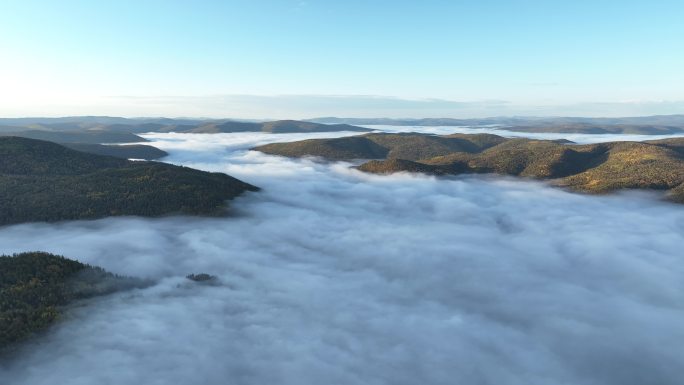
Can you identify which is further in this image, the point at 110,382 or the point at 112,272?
the point at 112,272

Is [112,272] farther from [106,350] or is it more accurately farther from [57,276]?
[106,350]

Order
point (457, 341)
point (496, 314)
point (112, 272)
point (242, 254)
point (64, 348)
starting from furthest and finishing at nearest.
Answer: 1. point (242, 254)
2. point (112, 272)
3. point (496, 314)
4. point (457, 341)
5. point (64, 348)

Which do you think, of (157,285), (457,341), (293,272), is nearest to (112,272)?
(157,285)

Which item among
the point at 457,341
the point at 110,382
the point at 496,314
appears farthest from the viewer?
the point at 496,314

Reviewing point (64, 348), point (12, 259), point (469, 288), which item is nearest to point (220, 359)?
point (64, 348)

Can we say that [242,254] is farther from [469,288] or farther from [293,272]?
[469,288]

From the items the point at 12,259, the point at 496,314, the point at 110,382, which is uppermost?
the point at 12,259

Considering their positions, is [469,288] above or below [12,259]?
below
